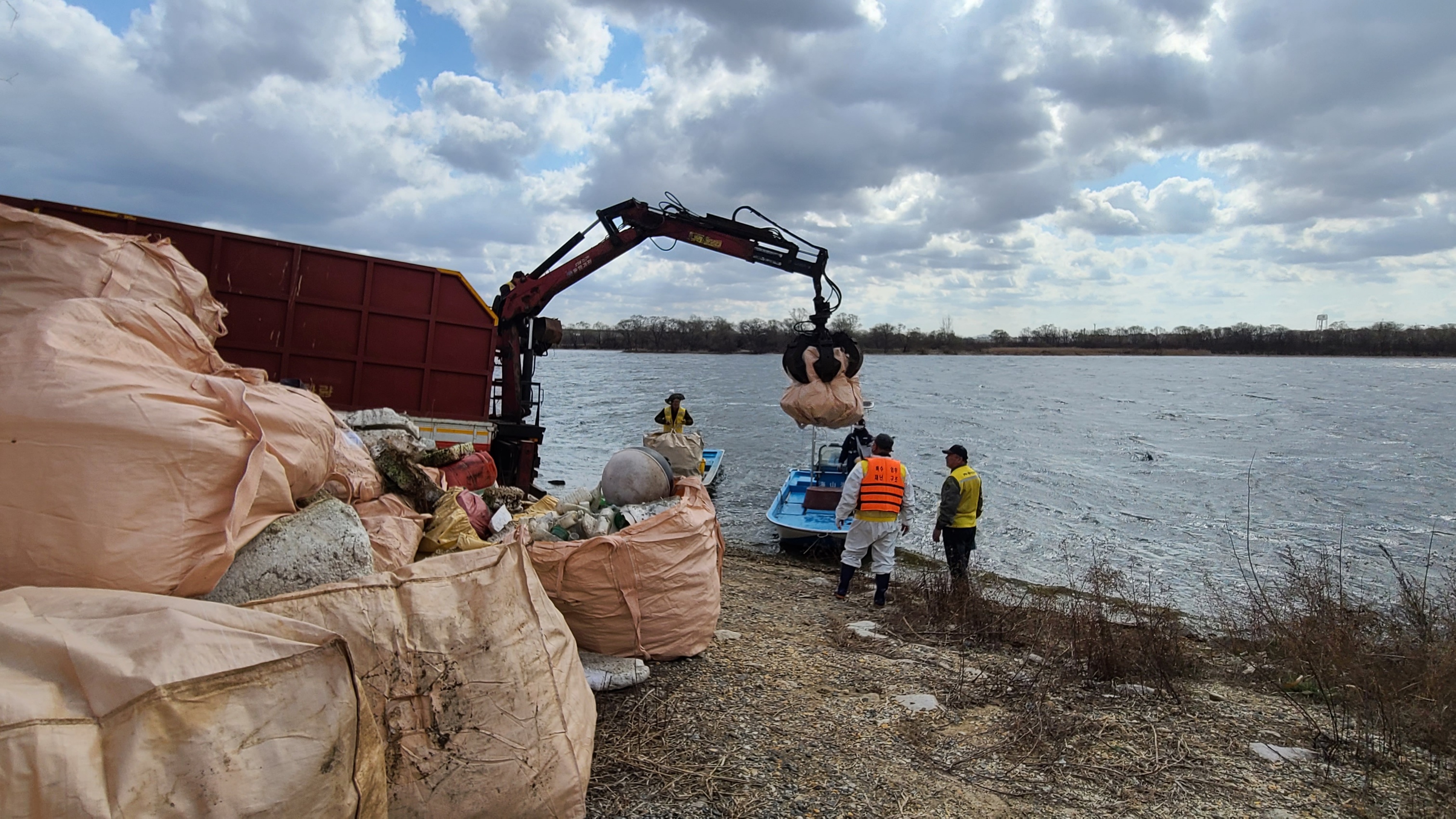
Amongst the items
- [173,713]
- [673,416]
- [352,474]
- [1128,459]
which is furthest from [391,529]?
[1128,459]

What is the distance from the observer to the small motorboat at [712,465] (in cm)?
1727

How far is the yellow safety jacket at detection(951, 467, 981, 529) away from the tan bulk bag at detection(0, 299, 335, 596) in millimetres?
6391

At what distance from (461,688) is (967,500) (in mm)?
6393

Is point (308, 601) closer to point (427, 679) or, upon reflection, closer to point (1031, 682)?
point (427, 679)

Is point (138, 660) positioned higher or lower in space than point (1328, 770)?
higher

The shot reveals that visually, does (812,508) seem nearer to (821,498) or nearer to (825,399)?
(821,498)

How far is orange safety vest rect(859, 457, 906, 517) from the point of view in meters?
7.48

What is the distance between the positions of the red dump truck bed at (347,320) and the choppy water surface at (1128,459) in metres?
5.43

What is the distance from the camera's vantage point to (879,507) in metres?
7.47

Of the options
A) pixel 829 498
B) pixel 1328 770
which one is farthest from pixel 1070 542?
pixel 1328 770

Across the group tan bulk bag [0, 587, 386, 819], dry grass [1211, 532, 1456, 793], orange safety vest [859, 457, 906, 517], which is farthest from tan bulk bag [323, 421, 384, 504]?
dry grass [1211, 532, 1456, 793]

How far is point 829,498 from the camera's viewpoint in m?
11.7

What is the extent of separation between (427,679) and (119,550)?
980mm

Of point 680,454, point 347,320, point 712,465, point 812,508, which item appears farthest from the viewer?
point 712,465
